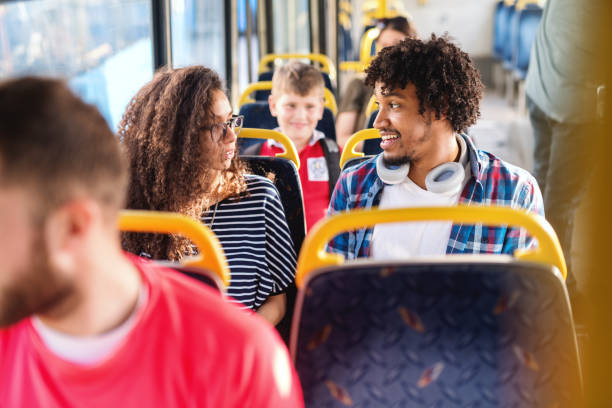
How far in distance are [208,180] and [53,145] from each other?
34.4 inches

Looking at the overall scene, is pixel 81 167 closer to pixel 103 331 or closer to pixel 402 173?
pixel 103 331

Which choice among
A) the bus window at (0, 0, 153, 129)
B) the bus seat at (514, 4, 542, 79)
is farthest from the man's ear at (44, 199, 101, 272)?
the bus seat at (514, 4, 542, 79)

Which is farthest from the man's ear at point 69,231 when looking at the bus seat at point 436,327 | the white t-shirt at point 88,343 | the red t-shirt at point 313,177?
the red t-shirt at point 313,177

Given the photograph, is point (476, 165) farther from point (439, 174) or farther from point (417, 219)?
point (417, 219)

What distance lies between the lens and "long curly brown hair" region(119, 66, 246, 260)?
1620mm

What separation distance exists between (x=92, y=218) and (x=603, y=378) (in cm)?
56

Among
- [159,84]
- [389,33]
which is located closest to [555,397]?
[159,84]

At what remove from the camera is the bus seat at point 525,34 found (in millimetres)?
7113

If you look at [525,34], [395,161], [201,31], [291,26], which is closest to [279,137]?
[395,161]

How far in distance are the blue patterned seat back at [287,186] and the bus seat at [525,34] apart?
5.70 meters

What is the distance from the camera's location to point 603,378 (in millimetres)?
699

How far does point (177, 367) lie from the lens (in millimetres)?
890

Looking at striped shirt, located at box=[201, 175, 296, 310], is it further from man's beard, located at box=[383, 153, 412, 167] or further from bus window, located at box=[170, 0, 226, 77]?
bus window, located at box=[170, 0, 226, 77]

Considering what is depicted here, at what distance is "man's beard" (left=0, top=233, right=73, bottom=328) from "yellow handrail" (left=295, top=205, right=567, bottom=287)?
0.38 meters
